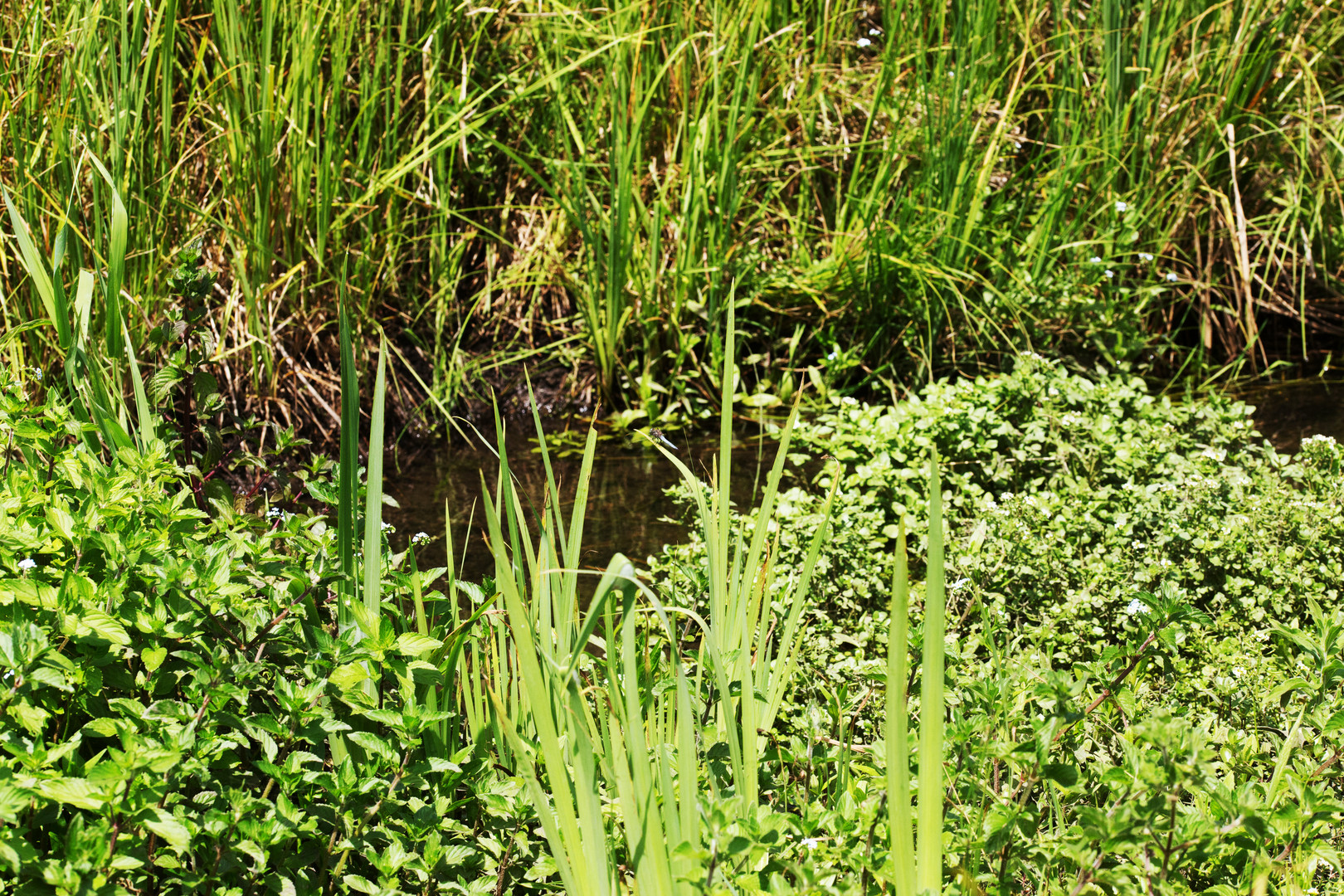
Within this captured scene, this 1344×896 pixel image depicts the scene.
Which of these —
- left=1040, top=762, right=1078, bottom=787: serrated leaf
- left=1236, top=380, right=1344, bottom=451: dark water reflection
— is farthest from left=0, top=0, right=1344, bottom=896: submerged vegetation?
left=1236, top=380, right=1344, bottom=451: dark water reflection

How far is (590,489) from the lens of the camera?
3.44m


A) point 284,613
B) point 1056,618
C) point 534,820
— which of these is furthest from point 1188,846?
point 284,613

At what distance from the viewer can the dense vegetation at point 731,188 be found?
3.25 m

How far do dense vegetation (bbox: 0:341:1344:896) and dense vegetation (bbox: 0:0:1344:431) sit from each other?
145 cm

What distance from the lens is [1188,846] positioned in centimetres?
120

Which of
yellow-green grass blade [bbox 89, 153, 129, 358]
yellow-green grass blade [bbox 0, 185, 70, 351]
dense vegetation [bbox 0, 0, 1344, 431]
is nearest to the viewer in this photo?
yellow-green grass blade [bbox 0, 185, 70, 351]

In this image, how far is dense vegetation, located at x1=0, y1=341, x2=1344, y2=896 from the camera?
45.3 inches

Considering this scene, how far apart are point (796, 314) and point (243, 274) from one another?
6.30ft

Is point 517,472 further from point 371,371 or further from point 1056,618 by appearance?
point 1056,618

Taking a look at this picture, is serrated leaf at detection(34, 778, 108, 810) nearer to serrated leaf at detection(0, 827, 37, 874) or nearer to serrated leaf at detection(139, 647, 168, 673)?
serrated leaf at detection(0, 827, 37, 874)

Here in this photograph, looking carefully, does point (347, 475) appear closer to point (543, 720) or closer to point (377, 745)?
point (377, 745)

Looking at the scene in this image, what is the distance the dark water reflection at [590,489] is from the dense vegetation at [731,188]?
0.23 meters

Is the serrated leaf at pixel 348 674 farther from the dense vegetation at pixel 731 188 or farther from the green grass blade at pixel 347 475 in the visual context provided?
the dense vegetation at pixel 731 188

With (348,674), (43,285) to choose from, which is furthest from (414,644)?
(43,285)
